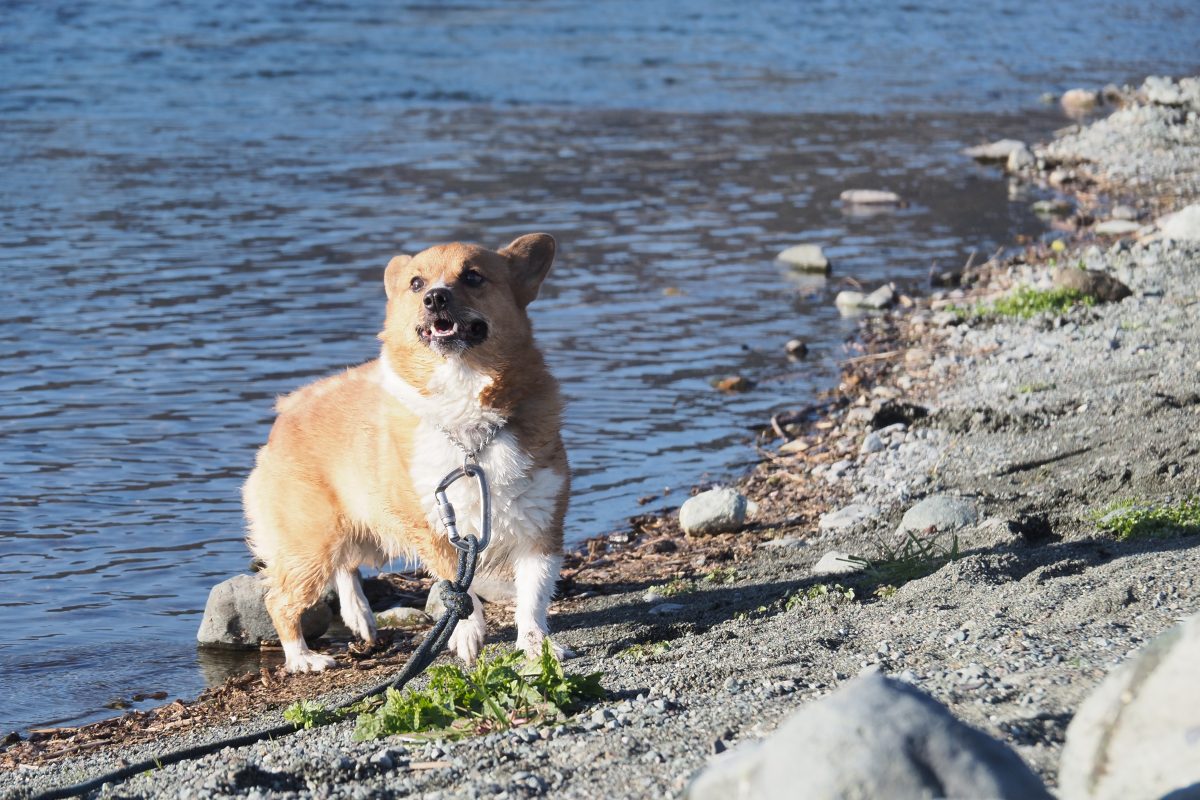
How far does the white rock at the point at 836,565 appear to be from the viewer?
601 centimetres

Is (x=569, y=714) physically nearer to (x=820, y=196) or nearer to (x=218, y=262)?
(x=218, y=262)

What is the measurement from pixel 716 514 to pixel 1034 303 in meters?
4.37

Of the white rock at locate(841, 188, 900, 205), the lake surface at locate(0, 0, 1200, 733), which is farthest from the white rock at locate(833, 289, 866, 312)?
the white rock at locate(841, 188, 900, 205)

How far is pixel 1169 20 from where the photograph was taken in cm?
3784

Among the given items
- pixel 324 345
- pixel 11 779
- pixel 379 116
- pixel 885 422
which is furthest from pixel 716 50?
pixel 11 779

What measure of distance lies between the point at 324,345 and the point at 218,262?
3047 millimetres

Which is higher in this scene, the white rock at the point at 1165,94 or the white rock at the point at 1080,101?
the white rock at the point at 1165,94

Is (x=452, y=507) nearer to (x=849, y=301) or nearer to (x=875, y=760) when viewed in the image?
(x=875, y=760)

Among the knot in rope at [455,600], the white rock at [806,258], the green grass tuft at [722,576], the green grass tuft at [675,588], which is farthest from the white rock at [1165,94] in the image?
the knot in rope at [455,600]

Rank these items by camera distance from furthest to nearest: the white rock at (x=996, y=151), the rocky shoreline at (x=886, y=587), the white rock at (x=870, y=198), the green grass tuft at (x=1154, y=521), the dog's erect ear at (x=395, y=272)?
the white rock at (x=996, y=151) < the white rock at (x=870, y=198) < the dog's erect ear at (x=395, y=272) < the green grass tuft at (x=1154, y=521) < the rocky shoreline at (x=886, y=587)

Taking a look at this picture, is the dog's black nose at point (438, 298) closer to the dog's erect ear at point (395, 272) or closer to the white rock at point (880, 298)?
the dog's erect ear at point (395, 272)

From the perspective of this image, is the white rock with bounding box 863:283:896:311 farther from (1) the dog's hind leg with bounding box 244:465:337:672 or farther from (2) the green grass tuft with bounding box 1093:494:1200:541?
(1) the dog's hind leg with bounding box 244:465:337:672

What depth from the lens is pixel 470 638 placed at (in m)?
5.56

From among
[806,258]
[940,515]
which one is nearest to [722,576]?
[940,515]
